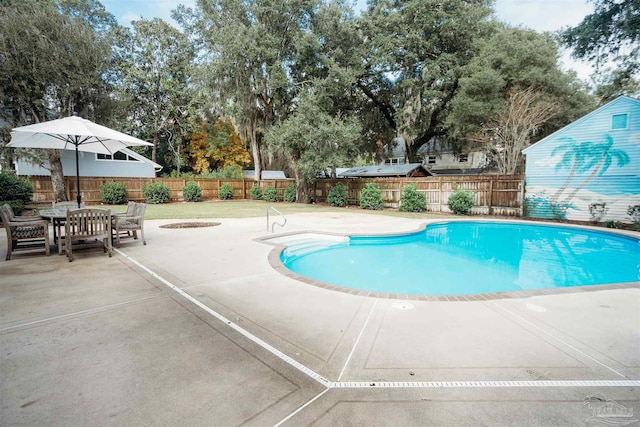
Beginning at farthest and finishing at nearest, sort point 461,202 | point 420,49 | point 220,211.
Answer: point 420,49, point 220,211, point 461,202

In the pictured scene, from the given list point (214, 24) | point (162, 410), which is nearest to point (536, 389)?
point (162, 410)

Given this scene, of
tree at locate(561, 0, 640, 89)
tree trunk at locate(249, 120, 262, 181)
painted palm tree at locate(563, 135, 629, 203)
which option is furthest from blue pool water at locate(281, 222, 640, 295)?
tree trunk at locate(249, 120, 262, 181)

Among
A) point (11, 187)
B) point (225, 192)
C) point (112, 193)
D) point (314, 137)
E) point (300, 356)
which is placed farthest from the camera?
point (225, 192)

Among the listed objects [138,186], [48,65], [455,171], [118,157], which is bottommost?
[138,186]

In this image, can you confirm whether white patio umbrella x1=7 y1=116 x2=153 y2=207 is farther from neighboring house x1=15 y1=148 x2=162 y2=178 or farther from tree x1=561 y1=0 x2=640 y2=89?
tree x1=561 y1=0 x2=640 y2=89

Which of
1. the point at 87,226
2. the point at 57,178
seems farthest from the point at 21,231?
the point at 57,178

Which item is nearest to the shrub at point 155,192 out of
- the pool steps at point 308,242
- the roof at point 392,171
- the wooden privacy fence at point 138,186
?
the wooden privacy fence at point 138,186

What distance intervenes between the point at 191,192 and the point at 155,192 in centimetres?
212

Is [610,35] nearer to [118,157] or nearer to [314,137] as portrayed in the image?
[314,137]

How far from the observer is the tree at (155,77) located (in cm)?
2278

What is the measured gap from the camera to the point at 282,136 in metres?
15.8

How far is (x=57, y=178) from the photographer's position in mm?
15672

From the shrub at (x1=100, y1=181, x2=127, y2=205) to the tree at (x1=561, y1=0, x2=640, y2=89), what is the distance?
22.5 meters

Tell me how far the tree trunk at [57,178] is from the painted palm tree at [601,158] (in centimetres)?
2320
